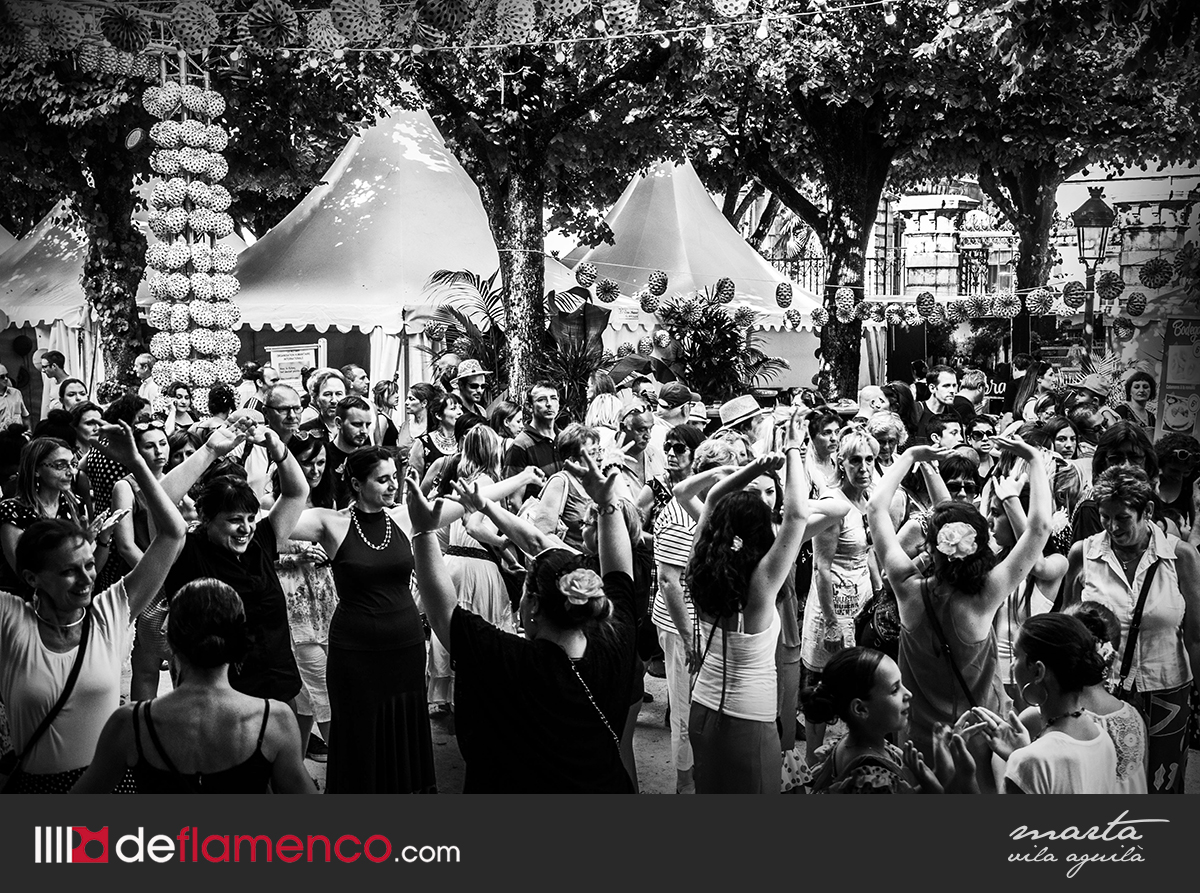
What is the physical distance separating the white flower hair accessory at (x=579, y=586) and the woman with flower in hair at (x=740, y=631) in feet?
2.55

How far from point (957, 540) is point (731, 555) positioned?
29.3 inches

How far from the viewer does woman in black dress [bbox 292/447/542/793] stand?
479 cm

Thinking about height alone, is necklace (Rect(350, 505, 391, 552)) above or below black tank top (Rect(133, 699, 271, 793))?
above

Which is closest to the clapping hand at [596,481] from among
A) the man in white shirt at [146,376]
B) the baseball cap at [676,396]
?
the baseball cap at [676,396]

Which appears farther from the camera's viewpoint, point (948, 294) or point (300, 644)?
point (948, 294)

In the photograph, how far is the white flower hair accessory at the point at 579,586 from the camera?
3477mm

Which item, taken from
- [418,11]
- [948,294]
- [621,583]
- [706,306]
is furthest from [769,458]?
[948,294]

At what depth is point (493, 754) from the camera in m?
3.54

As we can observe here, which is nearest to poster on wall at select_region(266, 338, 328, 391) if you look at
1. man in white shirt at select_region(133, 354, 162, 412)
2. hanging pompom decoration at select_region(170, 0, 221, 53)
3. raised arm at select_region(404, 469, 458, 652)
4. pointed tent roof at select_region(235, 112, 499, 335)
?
pointed tent roof at select_region(235, 112, 499, 335)

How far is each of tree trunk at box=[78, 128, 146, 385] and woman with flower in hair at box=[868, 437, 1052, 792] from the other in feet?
44.9

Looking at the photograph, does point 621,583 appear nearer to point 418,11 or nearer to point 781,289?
point 418,11

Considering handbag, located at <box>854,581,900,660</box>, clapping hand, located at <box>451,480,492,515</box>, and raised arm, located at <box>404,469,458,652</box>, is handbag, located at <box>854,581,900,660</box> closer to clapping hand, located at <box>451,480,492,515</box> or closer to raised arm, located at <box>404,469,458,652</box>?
clapping hand, located at <box>451,480,492,515</box>

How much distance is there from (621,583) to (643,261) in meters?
16.3

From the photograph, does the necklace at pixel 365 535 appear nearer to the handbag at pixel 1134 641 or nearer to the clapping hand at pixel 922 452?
the clapping hand at pixel 922 452
